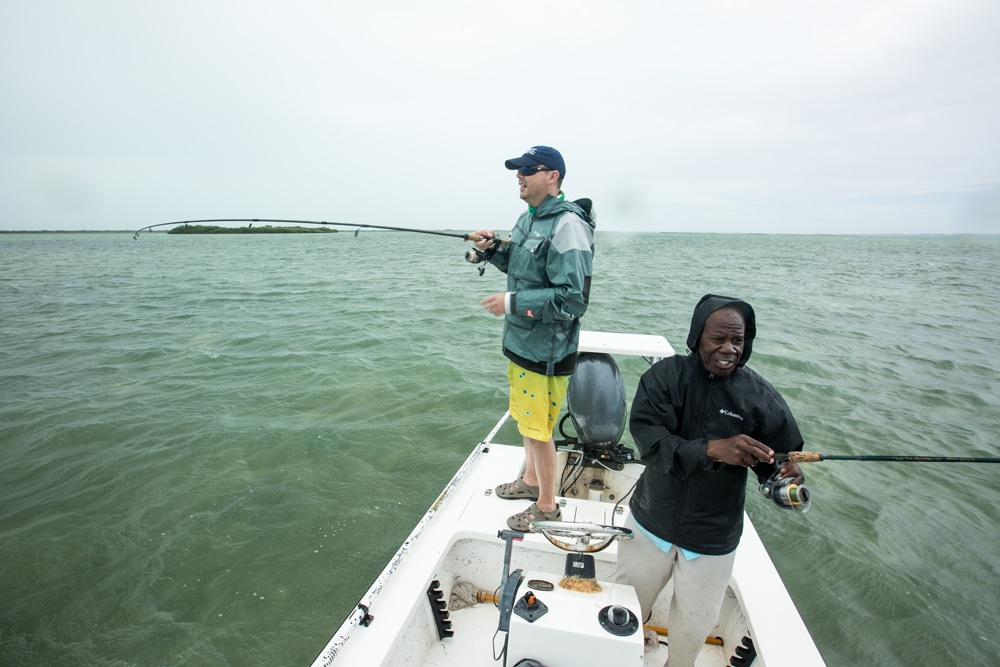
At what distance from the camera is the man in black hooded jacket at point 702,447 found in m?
1.87

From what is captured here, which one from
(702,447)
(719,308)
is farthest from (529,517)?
(719,308)

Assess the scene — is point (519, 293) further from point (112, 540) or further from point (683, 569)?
point (112, 540)

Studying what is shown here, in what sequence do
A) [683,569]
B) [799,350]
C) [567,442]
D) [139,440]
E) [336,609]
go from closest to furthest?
[683,569] → [336,609] → [567,442] → [139,440] → [799,350]

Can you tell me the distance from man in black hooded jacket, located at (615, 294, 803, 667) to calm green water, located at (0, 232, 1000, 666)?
2.53 m

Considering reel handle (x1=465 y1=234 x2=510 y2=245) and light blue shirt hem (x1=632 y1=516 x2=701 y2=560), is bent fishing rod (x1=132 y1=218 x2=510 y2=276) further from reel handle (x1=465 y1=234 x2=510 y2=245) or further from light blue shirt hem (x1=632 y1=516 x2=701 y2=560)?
light blue shirt hem (x1=632 y1=516 x2=701 y2=560)

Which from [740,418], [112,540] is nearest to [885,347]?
[740,418]

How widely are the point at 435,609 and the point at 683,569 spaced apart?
4.36ft

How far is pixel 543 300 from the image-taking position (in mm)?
2600

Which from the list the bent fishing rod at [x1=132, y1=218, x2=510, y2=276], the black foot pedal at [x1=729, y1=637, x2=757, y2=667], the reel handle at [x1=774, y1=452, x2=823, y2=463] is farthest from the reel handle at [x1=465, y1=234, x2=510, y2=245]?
the black foot pedal at [x1=729, y1=637, x2=757, y2=667]

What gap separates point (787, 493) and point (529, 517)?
1572 millimetres

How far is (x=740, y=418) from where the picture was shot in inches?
74.7

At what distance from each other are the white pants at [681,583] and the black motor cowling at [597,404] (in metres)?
1.60

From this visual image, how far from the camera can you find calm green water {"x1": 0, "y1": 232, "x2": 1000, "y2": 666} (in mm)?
3656

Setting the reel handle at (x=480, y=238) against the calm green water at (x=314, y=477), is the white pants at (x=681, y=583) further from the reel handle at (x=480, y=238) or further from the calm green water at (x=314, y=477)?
the calm green water at (x=314, y=477)
